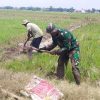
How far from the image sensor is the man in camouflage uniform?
7.82 meters

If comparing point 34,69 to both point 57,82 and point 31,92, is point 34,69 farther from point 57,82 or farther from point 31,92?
point 31,92

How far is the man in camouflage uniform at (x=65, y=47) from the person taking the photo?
782 cm

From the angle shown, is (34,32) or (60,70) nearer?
(60,70)

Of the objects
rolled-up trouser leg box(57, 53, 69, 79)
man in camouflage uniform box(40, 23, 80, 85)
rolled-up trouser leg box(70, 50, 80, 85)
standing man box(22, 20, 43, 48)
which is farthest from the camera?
standing man box(22, 20, 43, 48)

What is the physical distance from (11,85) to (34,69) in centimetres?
230

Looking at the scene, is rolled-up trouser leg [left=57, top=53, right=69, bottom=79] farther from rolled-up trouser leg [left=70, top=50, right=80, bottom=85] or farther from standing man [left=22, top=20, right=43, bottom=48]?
standing man [left=22, top=20, right=43, bottom=48]

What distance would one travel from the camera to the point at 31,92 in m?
7.04

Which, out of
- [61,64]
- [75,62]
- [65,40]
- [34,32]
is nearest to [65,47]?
[65,40]

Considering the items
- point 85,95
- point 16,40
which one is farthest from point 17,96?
point 16,40

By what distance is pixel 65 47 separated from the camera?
7953 mm

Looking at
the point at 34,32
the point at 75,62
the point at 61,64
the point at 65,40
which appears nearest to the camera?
the point at 65,40

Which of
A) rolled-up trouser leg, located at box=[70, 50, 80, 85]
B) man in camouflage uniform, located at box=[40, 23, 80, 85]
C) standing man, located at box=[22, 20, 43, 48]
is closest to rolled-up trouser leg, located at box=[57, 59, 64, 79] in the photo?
man in camouflage uniform, located at box=[40, 23, 80, 85]

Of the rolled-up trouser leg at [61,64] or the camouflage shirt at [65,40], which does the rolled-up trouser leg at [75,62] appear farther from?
the rolled-up trouser leg at [61,64]

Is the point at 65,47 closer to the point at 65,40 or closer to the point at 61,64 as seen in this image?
the point at 65,40
